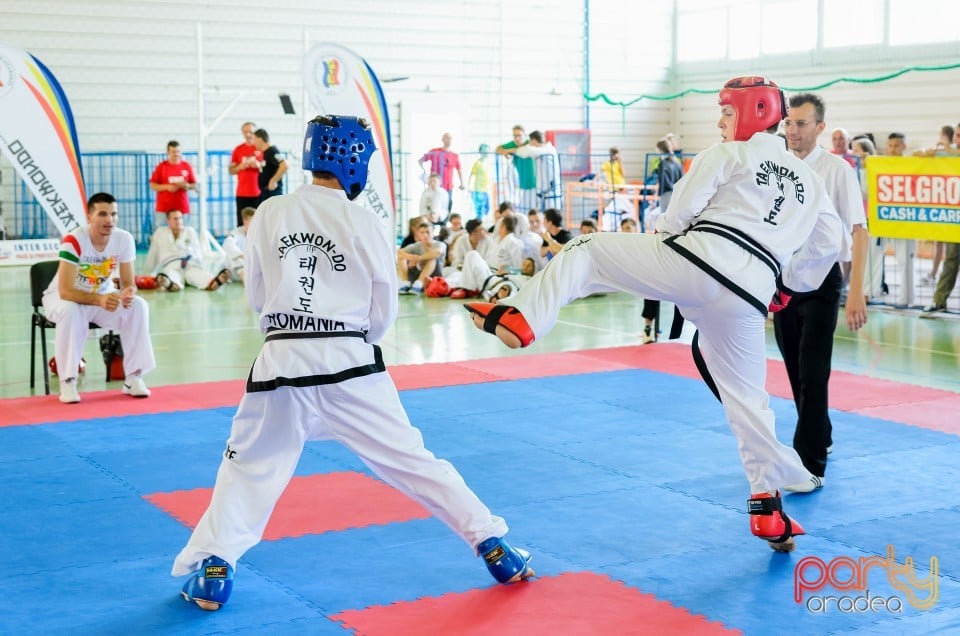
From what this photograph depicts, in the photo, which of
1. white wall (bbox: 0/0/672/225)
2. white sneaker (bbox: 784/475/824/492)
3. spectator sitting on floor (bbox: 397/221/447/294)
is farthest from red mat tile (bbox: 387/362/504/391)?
white wall (bbox: 0/0/672/225)

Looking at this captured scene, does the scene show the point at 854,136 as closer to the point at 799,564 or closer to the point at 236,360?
the point at 236,360

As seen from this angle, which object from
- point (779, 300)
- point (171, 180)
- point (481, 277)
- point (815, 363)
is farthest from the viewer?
point (171, 180)

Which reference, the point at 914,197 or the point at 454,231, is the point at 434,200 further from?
the point at 914,197

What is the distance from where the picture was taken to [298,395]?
3.98 m

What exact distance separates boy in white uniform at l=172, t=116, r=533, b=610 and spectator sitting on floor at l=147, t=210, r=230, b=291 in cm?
1069

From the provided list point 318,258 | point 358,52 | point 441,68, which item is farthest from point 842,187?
point 441,68

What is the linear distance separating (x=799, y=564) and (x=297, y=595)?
205cm

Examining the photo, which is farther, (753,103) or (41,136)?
(41,136)

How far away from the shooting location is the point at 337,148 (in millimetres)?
3986

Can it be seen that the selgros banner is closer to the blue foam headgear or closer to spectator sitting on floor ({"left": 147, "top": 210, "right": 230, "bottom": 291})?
spectator sitting on floor ({"left": 147, "top": 210, "right": 230, "bottom": 291})

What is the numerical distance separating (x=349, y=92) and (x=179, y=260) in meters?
4.35

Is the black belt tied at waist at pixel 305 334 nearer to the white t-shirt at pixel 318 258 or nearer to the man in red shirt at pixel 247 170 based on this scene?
the white t-shirt at pixel 318 258

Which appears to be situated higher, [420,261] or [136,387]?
[420,261]

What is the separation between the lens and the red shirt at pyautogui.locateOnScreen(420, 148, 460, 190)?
61.8 ft
